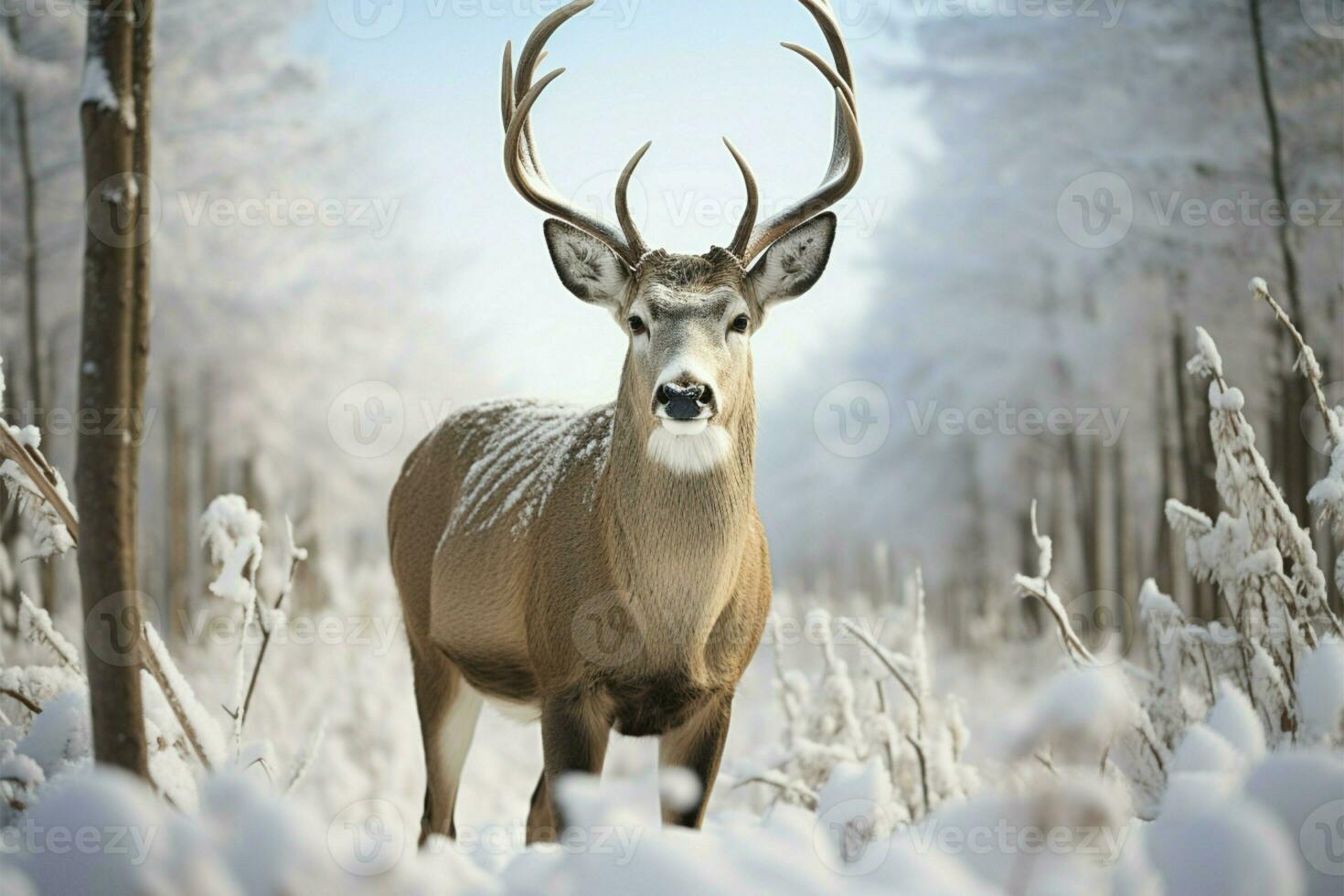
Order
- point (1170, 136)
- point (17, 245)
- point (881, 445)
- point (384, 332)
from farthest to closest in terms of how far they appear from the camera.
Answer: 1. point (881, 445)
2. point (384, 332)
3. point (17, 245)
4. point (1170, 136)

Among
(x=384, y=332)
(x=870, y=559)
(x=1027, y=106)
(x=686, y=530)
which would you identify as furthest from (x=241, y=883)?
(x=870, y=559)

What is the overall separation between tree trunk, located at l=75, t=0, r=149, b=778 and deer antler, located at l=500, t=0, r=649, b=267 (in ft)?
5.24

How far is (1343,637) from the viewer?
3232 millimetres

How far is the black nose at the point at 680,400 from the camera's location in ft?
10.3

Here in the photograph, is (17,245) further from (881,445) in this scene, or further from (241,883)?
(881,445)

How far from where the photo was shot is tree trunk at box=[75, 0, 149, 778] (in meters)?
2.18

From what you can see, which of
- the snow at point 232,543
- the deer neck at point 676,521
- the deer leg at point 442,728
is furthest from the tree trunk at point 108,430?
the deer leg at point 442,728

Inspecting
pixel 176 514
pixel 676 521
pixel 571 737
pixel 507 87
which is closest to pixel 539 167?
pixel 507 87

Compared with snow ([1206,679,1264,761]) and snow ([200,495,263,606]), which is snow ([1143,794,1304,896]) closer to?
snow ([1206,679,1264,761])

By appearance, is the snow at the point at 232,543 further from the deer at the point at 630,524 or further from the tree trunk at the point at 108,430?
the tree trunk at the point at 108,430

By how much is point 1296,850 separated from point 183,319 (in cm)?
1240

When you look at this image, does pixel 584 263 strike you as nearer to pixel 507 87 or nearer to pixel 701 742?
pixel 507 87

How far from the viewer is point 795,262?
384 cm

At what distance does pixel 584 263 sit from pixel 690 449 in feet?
2.99
